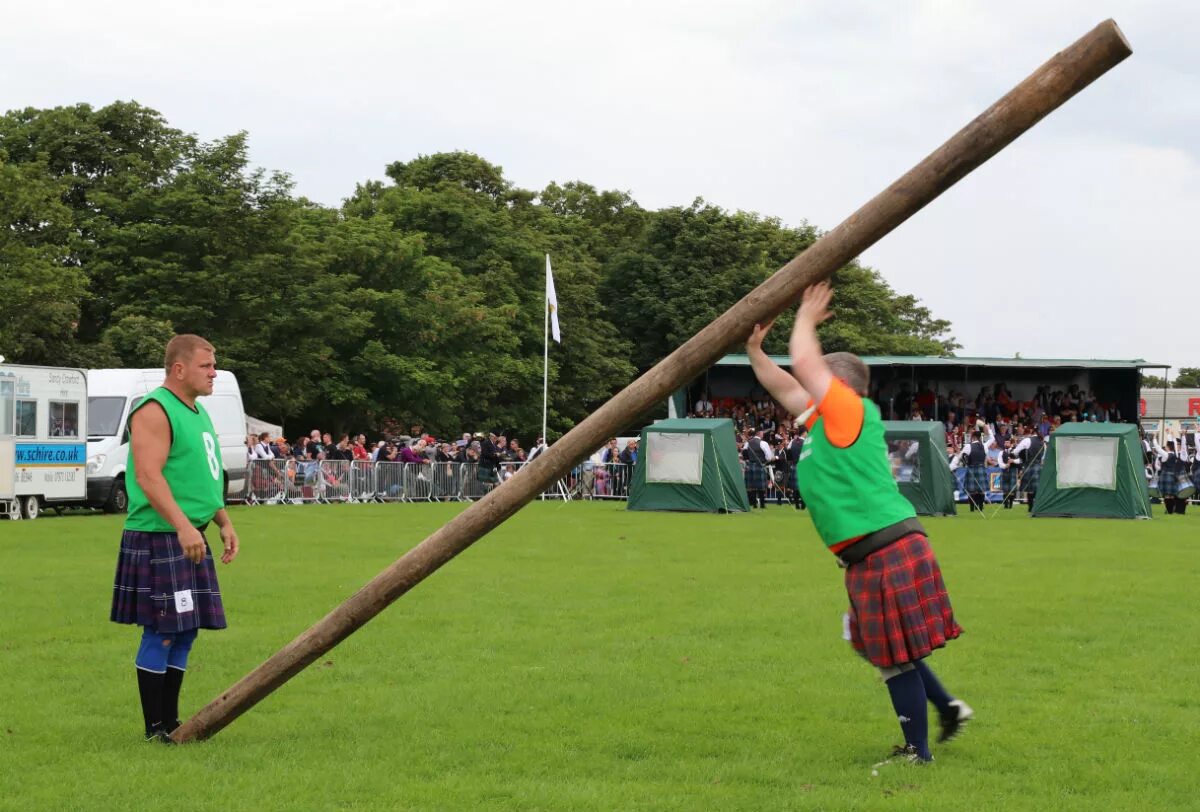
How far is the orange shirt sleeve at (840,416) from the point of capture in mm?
4773

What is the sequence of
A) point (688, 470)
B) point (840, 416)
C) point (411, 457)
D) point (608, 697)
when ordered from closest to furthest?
point (840, 416) < point (608, 697) < point (688, 470) < point (411, 457)

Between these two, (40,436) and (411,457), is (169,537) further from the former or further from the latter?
(411,457)

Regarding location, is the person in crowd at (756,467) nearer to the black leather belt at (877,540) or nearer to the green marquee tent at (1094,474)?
the green marquee tent at (1094,474)

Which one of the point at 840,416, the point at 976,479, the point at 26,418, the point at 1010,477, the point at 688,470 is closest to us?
the point at 840,416

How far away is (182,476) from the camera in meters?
5.32

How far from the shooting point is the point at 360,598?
4.87 meters

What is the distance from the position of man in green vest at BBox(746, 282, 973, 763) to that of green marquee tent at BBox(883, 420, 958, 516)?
64.2ft

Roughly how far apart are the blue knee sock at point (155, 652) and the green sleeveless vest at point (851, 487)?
229cm

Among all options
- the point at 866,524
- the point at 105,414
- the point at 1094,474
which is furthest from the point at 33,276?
the point at 866,524

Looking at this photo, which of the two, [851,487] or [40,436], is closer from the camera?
[851,487]

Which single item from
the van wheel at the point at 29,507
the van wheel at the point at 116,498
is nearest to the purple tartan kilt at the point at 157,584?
the van wheel at the point at 29,507

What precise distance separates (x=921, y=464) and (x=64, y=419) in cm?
1301

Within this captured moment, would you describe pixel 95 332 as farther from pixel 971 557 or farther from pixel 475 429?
pixel 971 557

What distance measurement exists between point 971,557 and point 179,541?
34.9ft
